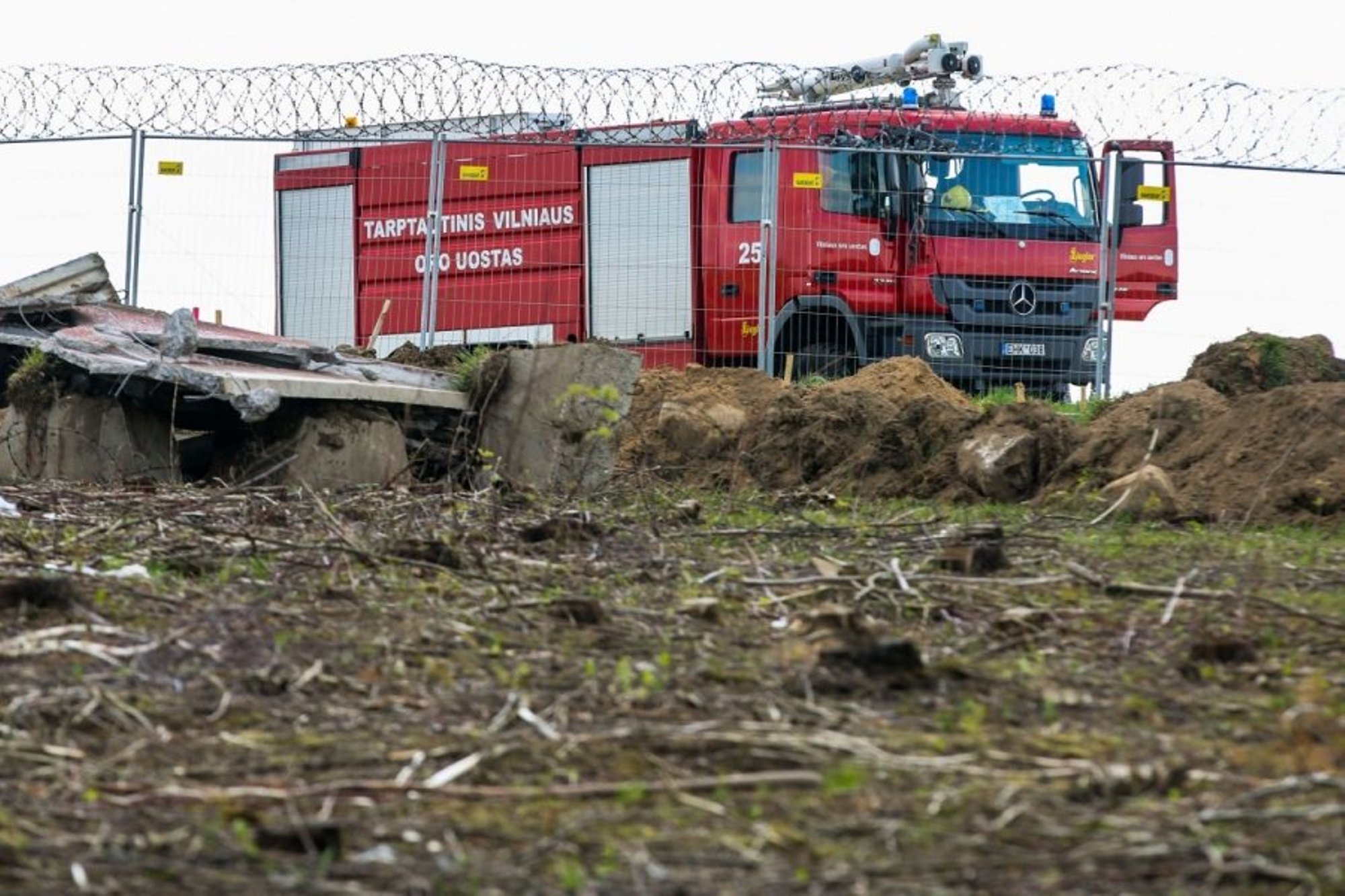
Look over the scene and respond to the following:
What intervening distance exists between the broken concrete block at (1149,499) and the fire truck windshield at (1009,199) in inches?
322

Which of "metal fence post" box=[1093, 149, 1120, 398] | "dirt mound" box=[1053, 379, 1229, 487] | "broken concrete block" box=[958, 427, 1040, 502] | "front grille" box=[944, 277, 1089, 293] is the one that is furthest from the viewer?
"front grille" box=[944, 277, 1089, 293]

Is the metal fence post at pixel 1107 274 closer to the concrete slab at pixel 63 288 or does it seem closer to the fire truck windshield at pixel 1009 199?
the fire truck windshield at pixel 1009 199

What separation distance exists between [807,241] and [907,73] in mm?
3575

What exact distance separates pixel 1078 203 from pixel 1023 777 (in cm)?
1429

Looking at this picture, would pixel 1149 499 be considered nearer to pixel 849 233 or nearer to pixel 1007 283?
pixel 849 233

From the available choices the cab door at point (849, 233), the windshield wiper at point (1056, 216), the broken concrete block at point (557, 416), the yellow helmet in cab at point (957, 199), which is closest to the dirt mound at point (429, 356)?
the broken concrete block at point (557, 416)

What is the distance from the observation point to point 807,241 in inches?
697

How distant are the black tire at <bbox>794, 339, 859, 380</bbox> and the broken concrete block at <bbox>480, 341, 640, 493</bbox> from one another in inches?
230

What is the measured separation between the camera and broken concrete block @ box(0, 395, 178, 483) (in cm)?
1107

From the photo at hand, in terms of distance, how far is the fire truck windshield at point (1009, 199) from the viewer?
59.3 feet

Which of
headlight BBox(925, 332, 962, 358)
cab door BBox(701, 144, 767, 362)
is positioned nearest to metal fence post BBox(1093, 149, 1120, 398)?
headlight BBox(925, 332, 962, 358)

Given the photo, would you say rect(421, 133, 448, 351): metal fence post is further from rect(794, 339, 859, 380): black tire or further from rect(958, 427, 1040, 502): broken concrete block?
rect(958, 427, 1040, 502): broken concrete block

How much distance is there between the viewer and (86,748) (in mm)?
4707

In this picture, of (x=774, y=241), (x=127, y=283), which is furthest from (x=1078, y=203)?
(x=127, y=283)
